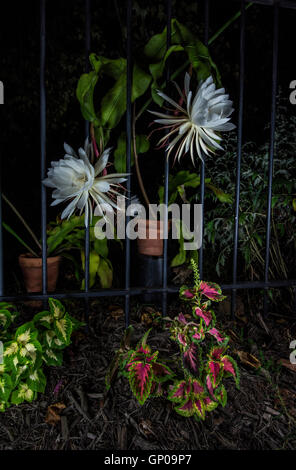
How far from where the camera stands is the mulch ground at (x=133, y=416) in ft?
3.31

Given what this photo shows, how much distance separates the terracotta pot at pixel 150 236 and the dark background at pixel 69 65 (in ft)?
3.24

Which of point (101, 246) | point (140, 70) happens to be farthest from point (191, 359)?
point (140, 70)

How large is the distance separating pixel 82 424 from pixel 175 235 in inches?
37.6

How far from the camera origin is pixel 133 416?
1.08 m

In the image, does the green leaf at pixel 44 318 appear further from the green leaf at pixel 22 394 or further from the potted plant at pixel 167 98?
the potted plant at pixel 167 98

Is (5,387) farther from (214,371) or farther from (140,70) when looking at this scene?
(140,70)

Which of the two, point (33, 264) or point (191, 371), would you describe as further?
point (33, 264)

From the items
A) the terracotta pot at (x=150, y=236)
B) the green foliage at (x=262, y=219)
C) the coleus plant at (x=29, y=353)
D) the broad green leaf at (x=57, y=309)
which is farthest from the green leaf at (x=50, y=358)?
the green foliage at (x=262, y=219)

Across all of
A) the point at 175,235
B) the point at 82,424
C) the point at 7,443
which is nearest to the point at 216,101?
the point at 175,235

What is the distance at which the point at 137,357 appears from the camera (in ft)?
3.56

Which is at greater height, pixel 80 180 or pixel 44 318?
pixel 80 180

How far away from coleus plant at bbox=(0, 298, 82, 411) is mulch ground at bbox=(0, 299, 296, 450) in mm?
58

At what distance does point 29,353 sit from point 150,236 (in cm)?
80
